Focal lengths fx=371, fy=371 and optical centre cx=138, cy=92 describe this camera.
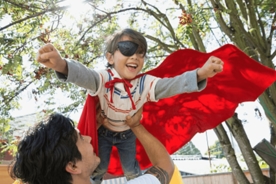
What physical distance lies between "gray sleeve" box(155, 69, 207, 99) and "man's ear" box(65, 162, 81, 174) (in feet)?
1.71

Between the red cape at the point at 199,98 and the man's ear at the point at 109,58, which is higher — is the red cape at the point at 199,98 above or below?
below

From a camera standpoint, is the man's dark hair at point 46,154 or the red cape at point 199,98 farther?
the red cape at point 199,98

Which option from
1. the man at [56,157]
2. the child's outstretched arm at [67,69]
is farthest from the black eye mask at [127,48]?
A: the man at [56,157]

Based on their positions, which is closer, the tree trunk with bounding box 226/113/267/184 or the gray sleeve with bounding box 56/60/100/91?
the gray sleeve with bounding box 56/60/100/91

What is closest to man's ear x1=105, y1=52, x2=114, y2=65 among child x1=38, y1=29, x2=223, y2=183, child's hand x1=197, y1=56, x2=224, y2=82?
child x1=38, y1=29, x2=223, y2=183

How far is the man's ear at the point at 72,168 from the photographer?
5.46 ft

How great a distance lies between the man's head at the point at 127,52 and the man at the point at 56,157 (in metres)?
0.38

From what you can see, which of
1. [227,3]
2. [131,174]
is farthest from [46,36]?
[131,174]

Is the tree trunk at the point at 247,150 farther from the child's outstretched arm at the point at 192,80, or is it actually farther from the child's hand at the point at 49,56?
the child's hand at the point at 49,56

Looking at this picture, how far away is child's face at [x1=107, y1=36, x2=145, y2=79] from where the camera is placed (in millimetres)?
1837

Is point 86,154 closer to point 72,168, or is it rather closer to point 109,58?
point 72,168

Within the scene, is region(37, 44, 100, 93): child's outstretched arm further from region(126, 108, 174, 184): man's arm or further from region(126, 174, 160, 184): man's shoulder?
region(126, 174, 160, 184): man's shoulder

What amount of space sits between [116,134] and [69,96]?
9.74ft

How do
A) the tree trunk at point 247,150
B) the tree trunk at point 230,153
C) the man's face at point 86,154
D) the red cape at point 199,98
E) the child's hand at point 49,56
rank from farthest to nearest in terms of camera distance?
the tree trunk at point 230,153
the tree trunk at point 247,150
the red cape at point 199,98
the man's face at point 86,154
the child's hand at point 49,56
